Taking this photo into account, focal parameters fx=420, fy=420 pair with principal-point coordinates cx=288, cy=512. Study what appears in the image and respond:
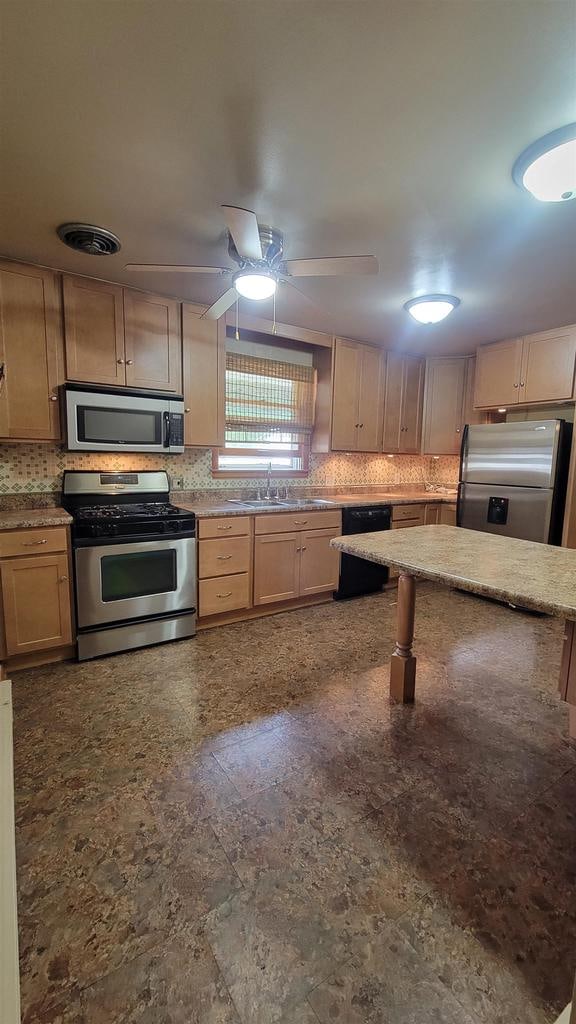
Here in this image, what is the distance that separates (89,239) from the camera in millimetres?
2232

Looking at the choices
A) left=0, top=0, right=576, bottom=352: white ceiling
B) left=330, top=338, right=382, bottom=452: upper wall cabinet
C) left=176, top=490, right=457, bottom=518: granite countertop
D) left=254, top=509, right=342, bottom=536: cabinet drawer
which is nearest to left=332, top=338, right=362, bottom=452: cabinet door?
left=330, top=338, right=382, bottom=452: upper wall cabinet

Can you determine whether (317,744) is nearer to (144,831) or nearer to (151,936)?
(144,831)

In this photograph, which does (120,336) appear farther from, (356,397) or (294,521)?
(356,397)

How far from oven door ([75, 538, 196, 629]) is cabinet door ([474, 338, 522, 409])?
10.6 feet

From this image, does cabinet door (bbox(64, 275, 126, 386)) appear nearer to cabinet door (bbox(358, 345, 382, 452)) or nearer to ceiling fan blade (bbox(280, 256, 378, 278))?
ceiling fan blade (bbox(280, 256, 378, 278))

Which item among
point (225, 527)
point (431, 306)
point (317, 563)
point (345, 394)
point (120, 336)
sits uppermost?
point (431, 306)

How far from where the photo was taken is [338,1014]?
1.04 metres

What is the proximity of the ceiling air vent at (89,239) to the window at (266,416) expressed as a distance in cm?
148

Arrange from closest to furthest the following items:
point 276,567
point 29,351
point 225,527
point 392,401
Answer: point 29,351 → point 225,527 → point 276,567 → point 392,401

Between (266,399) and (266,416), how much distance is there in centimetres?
16

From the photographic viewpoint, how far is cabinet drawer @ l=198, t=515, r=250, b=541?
3148 mm

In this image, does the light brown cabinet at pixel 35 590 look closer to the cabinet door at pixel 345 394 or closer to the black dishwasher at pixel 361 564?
the black dishwasher at pixel 361 564

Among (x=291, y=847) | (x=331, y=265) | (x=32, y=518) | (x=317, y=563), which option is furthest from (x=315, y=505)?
(x=291, y=847)

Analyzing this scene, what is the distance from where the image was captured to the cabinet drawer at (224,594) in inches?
126
